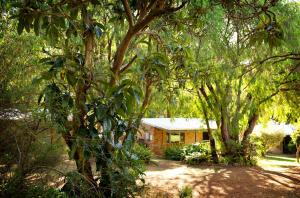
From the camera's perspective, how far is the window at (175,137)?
75.9 feet

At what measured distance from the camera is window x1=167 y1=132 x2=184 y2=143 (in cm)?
2312

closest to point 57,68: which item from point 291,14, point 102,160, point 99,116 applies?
point 99,116

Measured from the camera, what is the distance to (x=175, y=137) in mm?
23250

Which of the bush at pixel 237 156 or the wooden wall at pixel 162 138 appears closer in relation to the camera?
the bush at pixel 237 156

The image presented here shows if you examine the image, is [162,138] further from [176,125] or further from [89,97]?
[89,97]

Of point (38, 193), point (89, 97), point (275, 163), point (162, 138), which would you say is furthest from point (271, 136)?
point (89, 97)

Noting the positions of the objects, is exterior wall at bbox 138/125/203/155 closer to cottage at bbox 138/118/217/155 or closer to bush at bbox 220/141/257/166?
cottage at bbox 138/118/217/155

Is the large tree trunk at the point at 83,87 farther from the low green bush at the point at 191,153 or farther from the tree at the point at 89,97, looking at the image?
the low green bush at the point at 191,153

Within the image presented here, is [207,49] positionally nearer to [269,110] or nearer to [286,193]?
[286,193]

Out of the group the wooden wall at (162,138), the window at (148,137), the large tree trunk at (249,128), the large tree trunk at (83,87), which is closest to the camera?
the large tree trunk at (83,87)

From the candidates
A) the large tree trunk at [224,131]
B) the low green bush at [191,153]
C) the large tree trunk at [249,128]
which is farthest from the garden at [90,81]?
the low green bush at [191,153]

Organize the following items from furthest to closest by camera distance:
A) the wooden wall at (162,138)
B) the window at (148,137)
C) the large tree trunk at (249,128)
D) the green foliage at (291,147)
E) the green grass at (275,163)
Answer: the green foliage at (291,147) → the window at (148,137) → the wooden wall at (162,138) → the green grass at (275,163) → the large tree trunk at (249,128)

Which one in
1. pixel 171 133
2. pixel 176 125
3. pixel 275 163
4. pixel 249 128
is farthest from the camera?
pixel 171 133

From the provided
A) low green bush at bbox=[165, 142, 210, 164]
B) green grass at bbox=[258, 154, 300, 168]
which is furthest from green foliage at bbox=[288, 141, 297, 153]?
low green bush at bbox=[165, 142, 210, 164]
